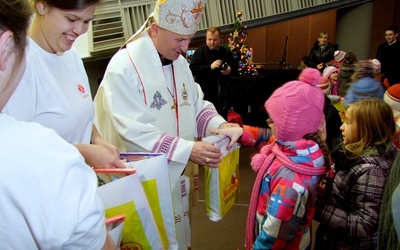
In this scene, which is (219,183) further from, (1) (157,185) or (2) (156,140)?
(1) (157,185)

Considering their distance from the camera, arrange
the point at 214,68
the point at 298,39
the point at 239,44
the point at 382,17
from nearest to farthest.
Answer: the point at 214,68, the point at 239,44, the point at 382,17, the point at 298,39

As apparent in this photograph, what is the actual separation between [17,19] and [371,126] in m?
1.57

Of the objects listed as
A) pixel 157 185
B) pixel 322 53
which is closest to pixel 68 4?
pixel 157 185

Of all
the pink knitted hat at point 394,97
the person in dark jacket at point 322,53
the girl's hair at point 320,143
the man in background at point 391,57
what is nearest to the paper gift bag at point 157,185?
the girl's hair at point 320,143

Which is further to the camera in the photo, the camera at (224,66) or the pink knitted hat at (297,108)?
the camera at (224,66)

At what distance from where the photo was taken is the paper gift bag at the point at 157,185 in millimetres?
1334

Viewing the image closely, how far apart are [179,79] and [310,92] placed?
2.36 ft

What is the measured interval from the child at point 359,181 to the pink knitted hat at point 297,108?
0.23 metres

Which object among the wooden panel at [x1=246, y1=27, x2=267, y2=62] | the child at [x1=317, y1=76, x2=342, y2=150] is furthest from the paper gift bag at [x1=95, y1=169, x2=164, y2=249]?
the wooden panel at [x1=246, y1=27, x2=267, y2=62]

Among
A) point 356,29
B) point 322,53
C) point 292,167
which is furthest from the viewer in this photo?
point 356,29

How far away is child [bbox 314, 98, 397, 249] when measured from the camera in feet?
5.57

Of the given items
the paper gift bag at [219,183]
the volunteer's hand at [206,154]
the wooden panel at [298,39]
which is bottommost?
the wooden panel at [298,39]

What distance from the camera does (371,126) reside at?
1.82 metres

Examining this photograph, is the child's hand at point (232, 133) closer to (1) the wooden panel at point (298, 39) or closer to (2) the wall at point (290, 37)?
(2) the wall at point (290, 37)
